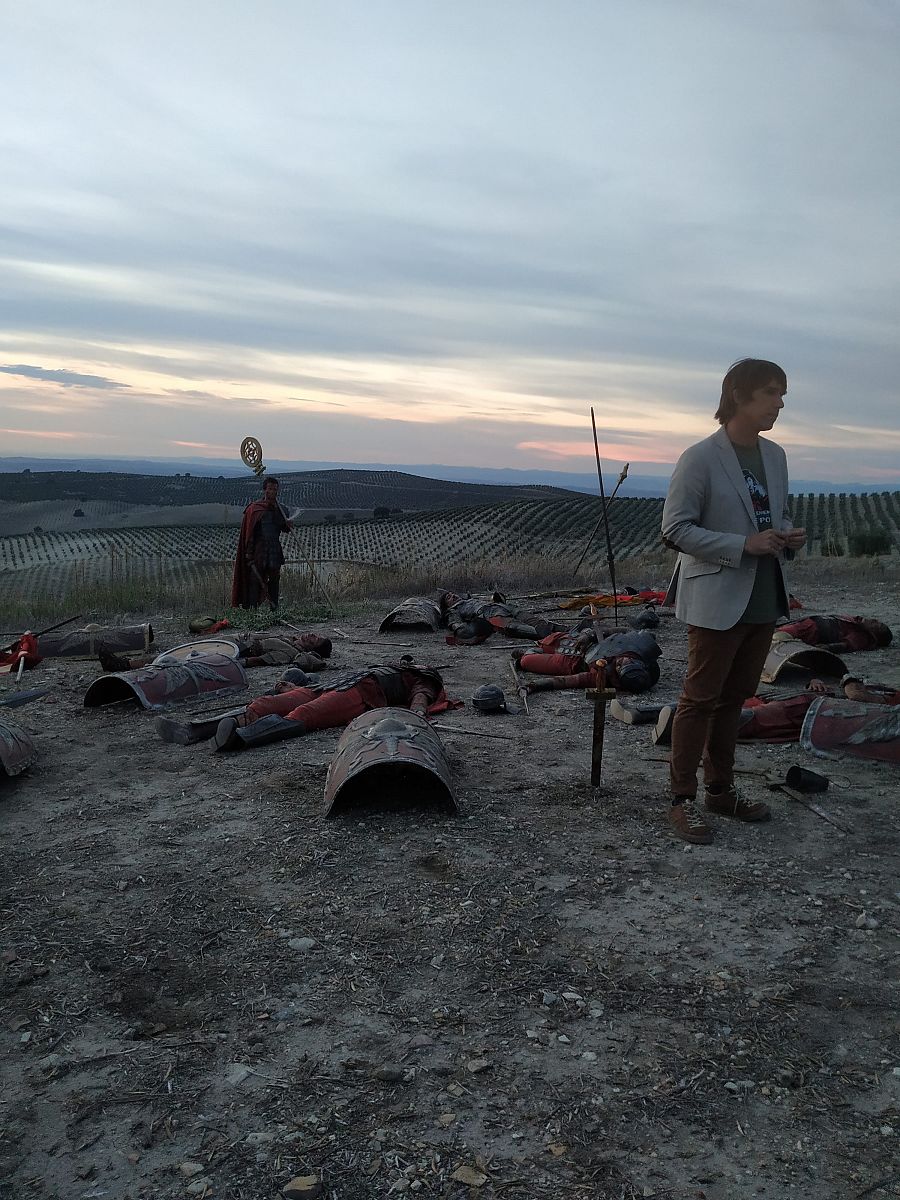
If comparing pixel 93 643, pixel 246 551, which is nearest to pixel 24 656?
pixel 93 643

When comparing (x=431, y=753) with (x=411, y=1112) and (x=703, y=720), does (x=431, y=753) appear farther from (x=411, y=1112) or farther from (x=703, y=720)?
(x=411, y=1112)

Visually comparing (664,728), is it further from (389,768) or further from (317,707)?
(317,707)

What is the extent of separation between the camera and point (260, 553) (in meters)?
11.0

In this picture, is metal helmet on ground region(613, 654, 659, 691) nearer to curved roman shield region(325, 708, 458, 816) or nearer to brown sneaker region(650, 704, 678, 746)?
brown sneaker region(650, 704, 678, 746)

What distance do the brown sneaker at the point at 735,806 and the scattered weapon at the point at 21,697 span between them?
5110 mm

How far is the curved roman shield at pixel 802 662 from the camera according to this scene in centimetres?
696

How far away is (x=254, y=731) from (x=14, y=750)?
52.1 inches

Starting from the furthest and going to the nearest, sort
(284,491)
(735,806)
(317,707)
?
(284,491), (317,707), (735,806)

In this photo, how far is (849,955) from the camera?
2982 millimetres

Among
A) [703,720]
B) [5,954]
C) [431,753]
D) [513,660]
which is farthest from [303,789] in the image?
[513,660]

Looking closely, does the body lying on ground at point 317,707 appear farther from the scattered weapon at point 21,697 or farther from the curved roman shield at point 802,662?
the curved roman shield at point 802,662

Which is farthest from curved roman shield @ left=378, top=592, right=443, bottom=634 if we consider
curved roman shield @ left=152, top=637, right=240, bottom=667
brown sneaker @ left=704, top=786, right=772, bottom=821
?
brown sneaker @ left=704, top=786, right=772, bottom=821

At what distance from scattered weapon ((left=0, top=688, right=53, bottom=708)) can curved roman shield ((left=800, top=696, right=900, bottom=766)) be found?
548 centimetres

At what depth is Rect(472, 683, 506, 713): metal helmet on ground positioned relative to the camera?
6.23 meters
